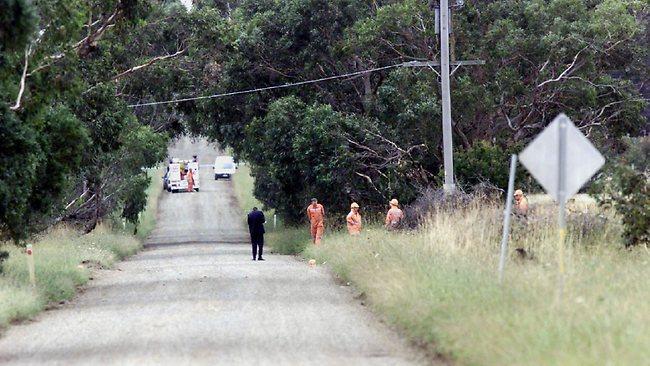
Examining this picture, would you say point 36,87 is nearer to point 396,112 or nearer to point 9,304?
point 9,304

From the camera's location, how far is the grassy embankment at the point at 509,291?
11.4 m

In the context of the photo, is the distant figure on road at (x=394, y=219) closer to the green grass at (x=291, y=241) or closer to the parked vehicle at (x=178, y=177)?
the green grass at (x=291, y=241)

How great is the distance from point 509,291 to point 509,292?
0.23 feet

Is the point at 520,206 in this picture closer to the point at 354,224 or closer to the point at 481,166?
the point at 354,224

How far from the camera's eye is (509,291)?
47.6 ft

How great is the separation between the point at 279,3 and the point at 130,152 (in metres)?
8.17

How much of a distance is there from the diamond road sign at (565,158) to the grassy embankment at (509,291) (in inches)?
51.6

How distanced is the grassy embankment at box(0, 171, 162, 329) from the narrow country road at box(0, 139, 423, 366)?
0.40 metres

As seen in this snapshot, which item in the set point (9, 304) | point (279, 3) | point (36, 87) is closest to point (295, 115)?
point (279, 3)

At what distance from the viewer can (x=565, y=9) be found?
4381 centimetres

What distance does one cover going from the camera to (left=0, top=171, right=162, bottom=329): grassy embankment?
19.3 metres

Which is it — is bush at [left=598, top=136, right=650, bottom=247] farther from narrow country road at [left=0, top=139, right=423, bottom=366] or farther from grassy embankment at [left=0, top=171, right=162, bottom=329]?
grassy embankment at [left=0, top=171, right=162, bottom=329]

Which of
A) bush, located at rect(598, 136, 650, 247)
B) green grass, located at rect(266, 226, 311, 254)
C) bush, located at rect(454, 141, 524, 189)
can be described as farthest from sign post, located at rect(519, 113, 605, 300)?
green grass, located at rect(266, 226, 311, 254)

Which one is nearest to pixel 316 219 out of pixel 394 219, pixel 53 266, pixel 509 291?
pixel 394 219
